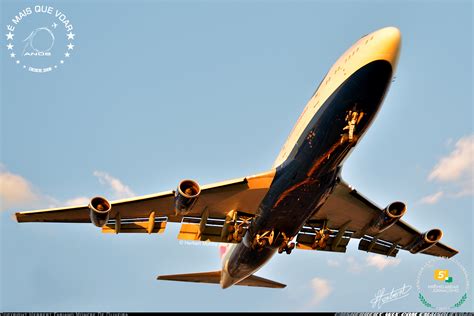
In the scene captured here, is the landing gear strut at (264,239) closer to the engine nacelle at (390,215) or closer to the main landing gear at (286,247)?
the main landing gear at (286,247)

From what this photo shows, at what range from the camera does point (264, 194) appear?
2867 cm

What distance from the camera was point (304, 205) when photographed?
27.3 m

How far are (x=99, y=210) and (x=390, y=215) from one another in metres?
14.0

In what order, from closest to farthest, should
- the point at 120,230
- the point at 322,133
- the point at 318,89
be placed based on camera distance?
the point at 322,133, the point at 318,89, the point at 120,230

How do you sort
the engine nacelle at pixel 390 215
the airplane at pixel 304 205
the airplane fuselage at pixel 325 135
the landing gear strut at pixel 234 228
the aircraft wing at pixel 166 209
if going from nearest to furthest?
1. the airplane fuselage at pixel 325 135
2. the airplane at pixel 304 205
3. the aircraft wing at pixel 166 209
4. the engine nacelle at pixel 390 215
5. the landing gear strut at pixel 234 228

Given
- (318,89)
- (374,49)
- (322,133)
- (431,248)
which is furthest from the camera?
(431,248)

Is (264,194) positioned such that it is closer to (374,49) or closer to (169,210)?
(169,210)

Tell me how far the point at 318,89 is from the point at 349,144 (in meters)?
2.95

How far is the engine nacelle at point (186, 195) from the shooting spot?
1032 inches

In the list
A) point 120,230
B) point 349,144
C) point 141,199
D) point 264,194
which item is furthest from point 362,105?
point 120,230

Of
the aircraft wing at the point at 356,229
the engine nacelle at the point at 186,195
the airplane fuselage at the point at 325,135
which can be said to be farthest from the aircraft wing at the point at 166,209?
the aircraft wing at the point at 356,229

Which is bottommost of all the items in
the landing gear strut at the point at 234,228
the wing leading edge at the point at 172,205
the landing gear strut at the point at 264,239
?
the landing gear strut at the point at 264,239

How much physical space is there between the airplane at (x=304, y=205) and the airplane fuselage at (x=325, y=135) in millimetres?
37

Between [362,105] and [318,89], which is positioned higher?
[318,89]
